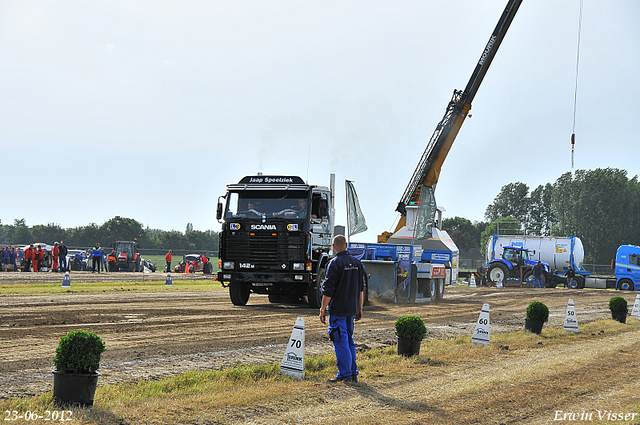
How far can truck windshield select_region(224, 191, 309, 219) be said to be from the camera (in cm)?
1627

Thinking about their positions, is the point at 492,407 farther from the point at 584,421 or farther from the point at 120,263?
the point at 120,263

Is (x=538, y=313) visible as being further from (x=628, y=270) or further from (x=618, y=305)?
(x=628, y=270)

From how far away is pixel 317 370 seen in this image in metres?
8.68

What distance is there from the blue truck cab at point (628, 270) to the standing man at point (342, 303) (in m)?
38.3

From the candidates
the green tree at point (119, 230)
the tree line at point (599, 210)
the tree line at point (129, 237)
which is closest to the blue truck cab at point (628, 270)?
the tree line at point (599, 210)

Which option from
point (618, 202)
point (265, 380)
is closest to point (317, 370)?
point (265, 380)

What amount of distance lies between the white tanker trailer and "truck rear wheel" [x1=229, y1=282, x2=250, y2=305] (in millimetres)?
30890

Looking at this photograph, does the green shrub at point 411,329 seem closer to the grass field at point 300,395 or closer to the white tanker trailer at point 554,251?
the grass field at point 300,395

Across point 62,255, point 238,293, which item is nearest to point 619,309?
point 238,293

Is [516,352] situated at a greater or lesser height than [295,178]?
lesser

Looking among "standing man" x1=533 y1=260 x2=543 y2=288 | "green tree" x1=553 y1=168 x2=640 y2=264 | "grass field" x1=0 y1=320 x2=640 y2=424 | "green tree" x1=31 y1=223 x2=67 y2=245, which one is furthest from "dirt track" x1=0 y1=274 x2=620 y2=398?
"green tree" x1=31 y1=223 x2=67 y2=245

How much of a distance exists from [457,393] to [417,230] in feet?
66.0

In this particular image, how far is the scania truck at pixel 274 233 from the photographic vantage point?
16125mm

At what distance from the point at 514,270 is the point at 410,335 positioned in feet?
113
